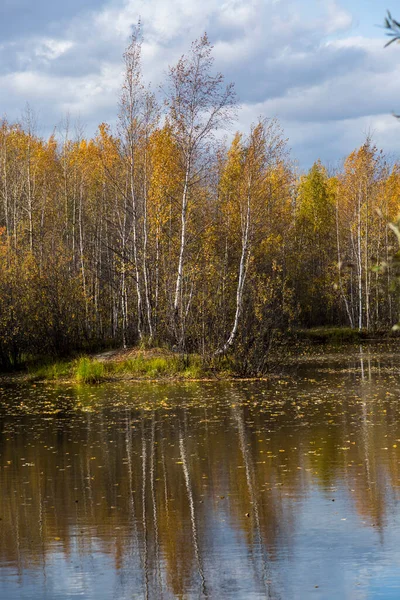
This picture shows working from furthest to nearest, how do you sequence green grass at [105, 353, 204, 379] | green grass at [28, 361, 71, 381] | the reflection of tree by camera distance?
green grass at [28, 361, 71, 381], green grass at [105, 353, 204, 379], the reflection of tree

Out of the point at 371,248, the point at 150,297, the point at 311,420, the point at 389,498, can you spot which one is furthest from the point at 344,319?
the point at 389,498

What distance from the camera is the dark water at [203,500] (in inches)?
247

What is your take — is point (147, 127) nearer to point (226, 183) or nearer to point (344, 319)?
point (226, 183)

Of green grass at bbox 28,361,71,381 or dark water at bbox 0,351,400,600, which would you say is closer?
dark water at bbox 0,351,400,600

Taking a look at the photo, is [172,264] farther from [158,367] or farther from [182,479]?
[182,479]

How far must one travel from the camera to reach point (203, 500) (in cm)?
902

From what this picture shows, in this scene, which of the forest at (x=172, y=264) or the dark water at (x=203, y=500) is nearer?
the dark water at (x=203, y=500)

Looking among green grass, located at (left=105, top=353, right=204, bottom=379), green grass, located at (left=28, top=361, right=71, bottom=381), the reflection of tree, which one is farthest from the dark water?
green grass, located at (left=28, top=361, right=71, bottom=381)

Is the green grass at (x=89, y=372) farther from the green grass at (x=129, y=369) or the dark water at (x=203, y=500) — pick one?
the dark water at (x=203, y=500)

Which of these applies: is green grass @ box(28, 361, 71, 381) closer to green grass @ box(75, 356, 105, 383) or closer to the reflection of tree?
green grass @ box(75, 356, 105, 383)

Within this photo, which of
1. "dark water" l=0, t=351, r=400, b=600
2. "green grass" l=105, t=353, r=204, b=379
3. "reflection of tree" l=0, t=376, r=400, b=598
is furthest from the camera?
"green grass" l=105, t=353, r=204, b=379

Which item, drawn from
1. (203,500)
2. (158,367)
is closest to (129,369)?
(158,367)

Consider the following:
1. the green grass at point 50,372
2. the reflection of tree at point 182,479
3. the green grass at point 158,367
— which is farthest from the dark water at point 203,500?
the green grass at point 50,372

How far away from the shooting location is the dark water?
629 centimetres
